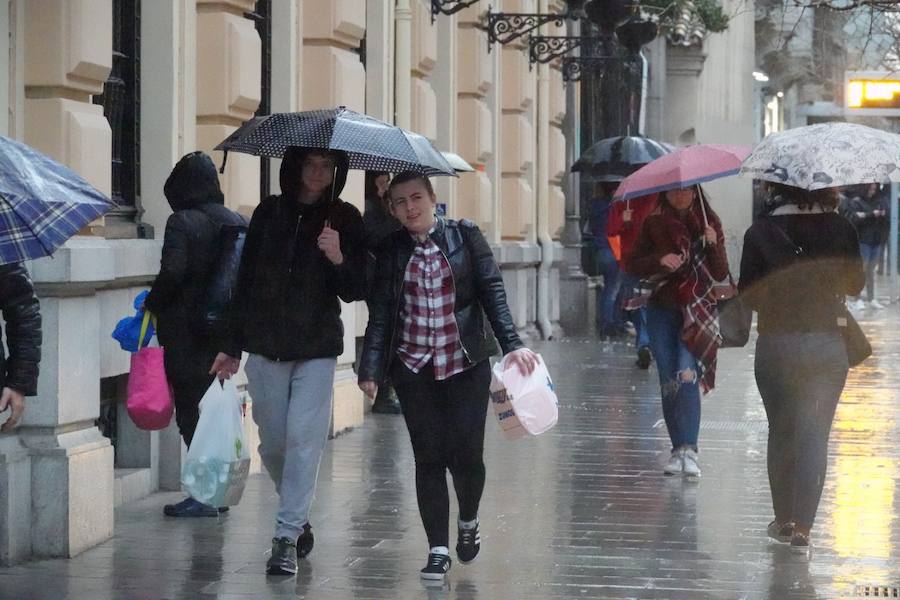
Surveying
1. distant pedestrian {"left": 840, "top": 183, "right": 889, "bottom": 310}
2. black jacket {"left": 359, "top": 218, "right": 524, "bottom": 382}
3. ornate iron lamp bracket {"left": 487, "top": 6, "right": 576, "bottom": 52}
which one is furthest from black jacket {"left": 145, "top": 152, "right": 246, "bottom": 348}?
distant pedestrian {"left": 840, "top": 183, "right": 889, "bottom": 310}

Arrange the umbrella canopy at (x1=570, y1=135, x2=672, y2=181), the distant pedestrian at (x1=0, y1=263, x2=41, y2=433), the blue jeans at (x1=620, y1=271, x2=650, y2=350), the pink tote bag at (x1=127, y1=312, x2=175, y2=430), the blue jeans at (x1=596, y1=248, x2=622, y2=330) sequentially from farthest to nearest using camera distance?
1. the blue jeans at (x1=596, y1=248, x2=622, y2=330)
2. the umbrella canopy at (x1=570, y1=135, x2=672, y2=181)
3. the blue jeans at (x1=620, y1=271, x2=650, y2=350)
4. the pink tote bag at (x1=127, y1=312, x2=175, y2=430)
5. the distant pedestrian at (x1=0, y1=263, x2=41, y2=433)

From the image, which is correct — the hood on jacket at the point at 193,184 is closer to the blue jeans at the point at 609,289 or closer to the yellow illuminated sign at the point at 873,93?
the blue jeans at the point at 609,289

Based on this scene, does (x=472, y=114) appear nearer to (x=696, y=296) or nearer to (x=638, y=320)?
(x=638, y=320)

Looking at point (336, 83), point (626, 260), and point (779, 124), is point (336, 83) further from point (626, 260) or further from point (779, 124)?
point (779, 124)

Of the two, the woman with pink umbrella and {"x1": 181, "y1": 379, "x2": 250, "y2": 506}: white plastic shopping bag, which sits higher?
the woman with pink umbrella

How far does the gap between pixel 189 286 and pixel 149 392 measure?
57cm

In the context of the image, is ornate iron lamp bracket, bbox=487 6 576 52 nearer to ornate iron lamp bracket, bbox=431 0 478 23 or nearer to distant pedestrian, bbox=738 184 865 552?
ornate iron lamp bracket, bbox=431 0 478 23

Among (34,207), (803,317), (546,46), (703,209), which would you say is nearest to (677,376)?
(703,209)

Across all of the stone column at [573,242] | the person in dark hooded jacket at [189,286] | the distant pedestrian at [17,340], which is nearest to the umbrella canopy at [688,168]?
the person in dark hooded jacket at [189,286]

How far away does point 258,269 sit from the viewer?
7750mm

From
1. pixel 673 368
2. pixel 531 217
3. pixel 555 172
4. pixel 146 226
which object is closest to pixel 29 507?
pixel 146 226

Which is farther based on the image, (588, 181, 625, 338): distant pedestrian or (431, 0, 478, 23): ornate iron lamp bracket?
(588, 181, 625, 338): distant pedestrian

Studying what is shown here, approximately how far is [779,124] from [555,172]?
3190cm

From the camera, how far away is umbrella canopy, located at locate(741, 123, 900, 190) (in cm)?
826
